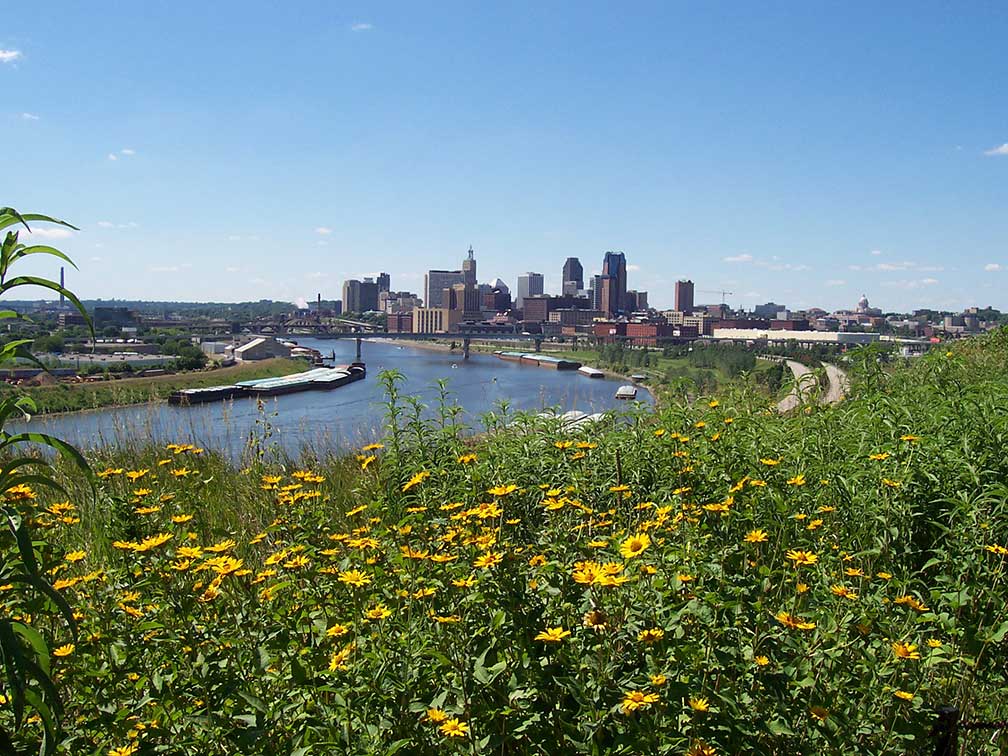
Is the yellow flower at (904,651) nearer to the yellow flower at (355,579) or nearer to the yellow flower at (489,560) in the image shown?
the yellow flower at (489,560)

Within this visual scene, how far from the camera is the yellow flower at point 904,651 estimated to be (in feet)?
5.74

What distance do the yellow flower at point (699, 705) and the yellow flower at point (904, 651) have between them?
49 centimetres

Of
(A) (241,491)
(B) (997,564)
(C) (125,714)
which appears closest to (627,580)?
(C) (125,714)

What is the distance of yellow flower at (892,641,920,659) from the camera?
1.75 m

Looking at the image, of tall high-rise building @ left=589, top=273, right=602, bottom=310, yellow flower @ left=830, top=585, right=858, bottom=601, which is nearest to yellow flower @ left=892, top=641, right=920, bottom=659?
yellow flower @ left=830, top=585, right=858, bottom=601

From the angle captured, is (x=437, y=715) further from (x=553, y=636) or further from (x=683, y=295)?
(x=683, y=295)

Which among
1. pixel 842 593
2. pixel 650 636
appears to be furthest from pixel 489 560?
pixel 842 593

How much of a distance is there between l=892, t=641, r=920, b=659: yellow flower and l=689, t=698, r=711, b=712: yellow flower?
49 centimetres

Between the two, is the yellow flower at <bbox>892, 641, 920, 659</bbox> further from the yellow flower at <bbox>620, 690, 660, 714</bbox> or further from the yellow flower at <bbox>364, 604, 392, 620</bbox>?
the yellow flower at <bbox>364, 604, 392, 620</bbox>

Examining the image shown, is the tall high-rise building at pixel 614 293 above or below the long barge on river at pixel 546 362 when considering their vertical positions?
above

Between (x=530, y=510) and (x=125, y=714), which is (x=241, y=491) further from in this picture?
(x=125, y=714)

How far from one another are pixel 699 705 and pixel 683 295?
575ft

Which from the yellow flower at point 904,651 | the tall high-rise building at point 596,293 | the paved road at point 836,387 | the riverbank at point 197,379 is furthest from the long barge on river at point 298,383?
the tall high-rise building at point 596,293

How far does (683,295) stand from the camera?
171375mm
